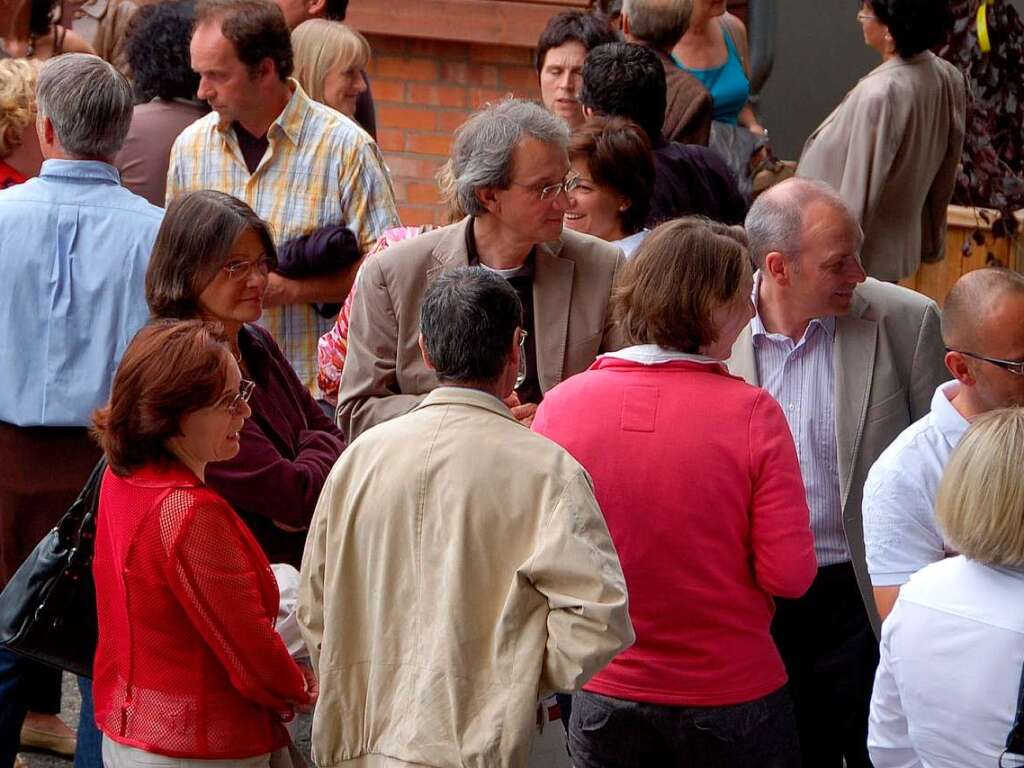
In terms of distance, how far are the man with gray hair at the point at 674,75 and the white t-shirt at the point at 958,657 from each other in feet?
11.9

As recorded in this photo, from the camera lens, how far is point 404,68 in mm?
8727

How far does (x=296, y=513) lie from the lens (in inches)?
160

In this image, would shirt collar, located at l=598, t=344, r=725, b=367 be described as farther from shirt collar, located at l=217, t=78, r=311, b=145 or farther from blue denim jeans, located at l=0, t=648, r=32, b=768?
shirt collar, located at l=217, t=78, r=311, b=145

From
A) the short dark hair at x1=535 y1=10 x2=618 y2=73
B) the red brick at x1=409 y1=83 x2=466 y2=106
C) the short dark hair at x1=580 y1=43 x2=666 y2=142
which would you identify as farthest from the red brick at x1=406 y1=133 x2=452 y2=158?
the short dark hair at x1=580 y1=43 x2=666 y2=142

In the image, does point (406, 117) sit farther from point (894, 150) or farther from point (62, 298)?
point (62, 298)

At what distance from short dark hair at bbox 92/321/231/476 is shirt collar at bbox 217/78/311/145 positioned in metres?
2.16

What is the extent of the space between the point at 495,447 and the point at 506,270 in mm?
1222

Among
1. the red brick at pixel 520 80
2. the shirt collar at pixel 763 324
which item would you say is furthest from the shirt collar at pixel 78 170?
the red brick at pixel 520 80

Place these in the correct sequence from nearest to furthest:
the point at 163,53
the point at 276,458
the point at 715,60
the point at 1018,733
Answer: the point at 1018,733 → the point at 276,458 → the point at 163,53 → the point at 715,60


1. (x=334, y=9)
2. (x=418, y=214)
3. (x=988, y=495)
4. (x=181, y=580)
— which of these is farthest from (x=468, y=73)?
(x=988, y=495)

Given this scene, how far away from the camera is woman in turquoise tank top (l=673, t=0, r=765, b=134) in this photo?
7273 millimetres

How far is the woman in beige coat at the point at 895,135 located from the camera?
19.5ft

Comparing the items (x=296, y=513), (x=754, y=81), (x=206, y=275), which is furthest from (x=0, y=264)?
(x=754, y=81)

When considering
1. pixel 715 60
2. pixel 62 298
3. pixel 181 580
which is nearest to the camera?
pixel 181 580
